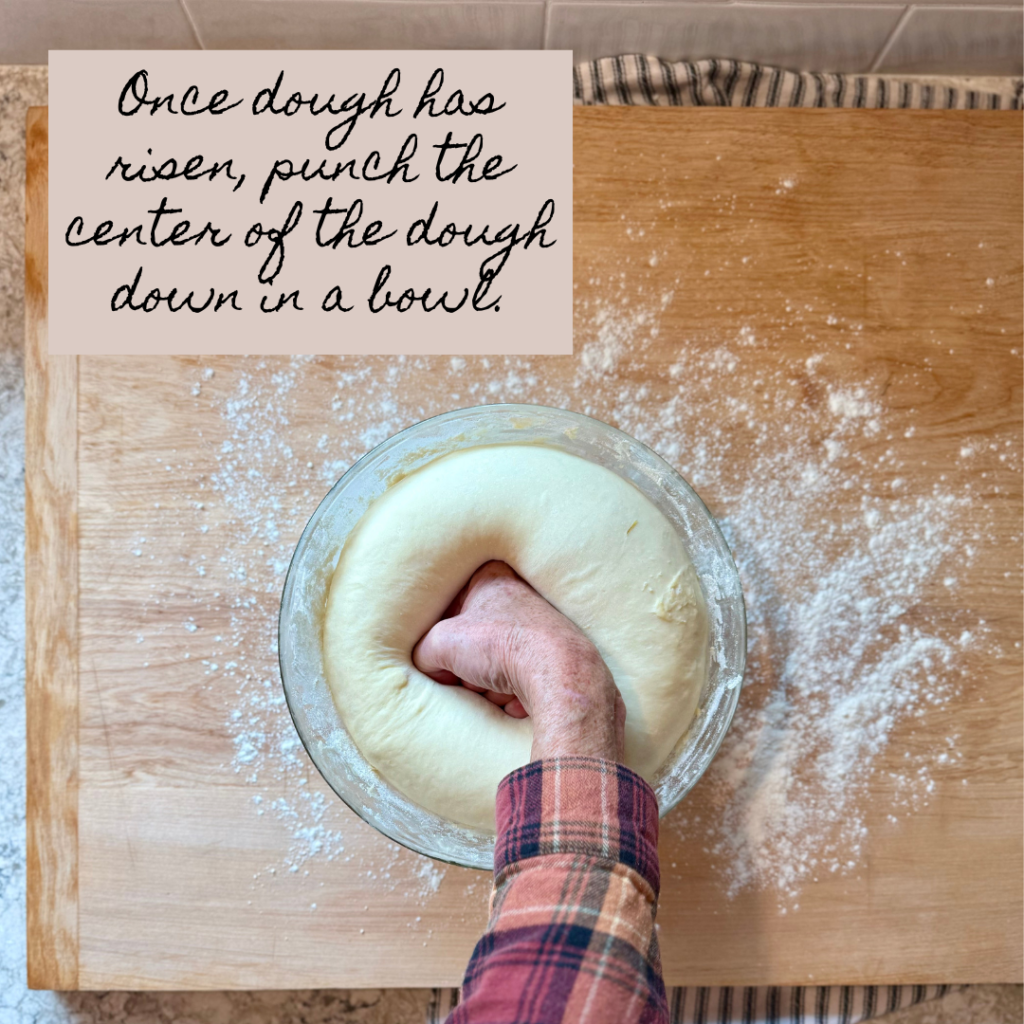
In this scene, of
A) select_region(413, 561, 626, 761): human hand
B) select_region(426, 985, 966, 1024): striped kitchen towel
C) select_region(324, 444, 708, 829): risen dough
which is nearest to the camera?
select_region(413, 561, 626, 761): human hand

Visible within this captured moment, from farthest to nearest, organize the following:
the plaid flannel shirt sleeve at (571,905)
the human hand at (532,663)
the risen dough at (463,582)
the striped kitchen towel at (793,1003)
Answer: the striped kitchen towel at (793,1003) < the risen dough at (463,582) < the human hand at (532,663) < the plaid flannel shirt sleeve at (571,905)

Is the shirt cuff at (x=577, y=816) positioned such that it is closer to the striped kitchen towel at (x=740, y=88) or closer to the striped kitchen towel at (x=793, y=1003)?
the striped kitchen towel at (x=793, y=1003)

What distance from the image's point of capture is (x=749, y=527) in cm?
75

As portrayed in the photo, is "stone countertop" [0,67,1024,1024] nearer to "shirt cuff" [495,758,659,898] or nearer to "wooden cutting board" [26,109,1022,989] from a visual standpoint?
"wooden cutting board" [26,109,1022,989]

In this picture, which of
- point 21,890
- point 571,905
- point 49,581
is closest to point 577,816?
point 571,905

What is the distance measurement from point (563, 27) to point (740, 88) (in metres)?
0.17

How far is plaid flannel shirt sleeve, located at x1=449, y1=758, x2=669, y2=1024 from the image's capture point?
17.5 inches

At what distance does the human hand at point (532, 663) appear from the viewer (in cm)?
54

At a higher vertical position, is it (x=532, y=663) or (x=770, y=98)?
(x=770, y=98)

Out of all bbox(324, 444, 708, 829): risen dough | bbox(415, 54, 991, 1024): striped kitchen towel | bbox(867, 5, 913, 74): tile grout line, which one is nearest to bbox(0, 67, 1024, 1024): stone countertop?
bbox(415, 54, 991, 1024): striped kitchen towel

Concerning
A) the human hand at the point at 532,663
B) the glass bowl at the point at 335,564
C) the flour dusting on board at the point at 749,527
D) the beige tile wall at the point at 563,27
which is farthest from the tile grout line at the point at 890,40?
the human hand at the point at 532,663

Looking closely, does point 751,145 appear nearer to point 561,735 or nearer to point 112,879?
point 561,735

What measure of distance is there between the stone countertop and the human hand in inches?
15.4

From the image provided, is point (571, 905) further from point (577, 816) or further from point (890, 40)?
point (890, 40)
